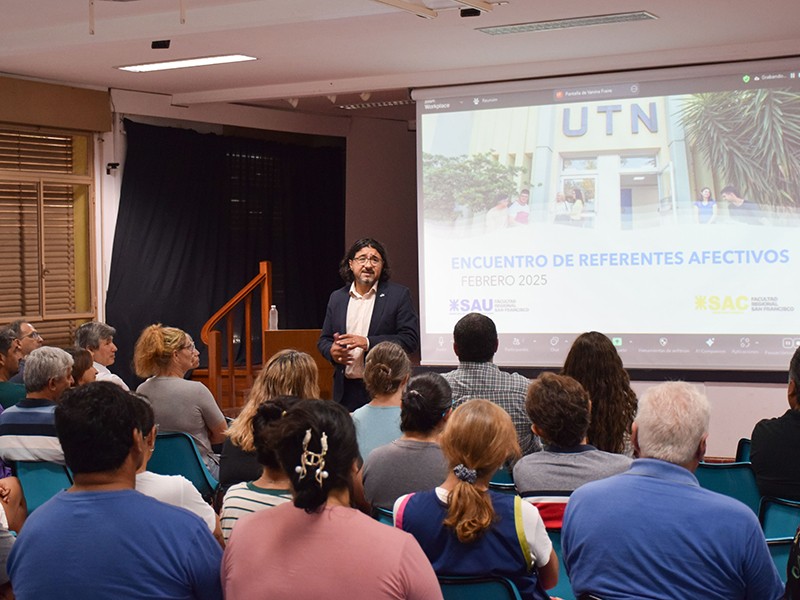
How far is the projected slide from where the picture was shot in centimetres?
644

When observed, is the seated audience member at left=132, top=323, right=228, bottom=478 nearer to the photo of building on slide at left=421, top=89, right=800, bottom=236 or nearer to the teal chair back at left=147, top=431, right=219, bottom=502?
the teal chair back at left=147, top=431, right=219, bottom=502

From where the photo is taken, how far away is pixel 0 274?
7.66 m

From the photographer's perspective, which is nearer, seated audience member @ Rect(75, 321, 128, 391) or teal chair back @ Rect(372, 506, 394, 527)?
Answer: teal chair back @ Rect(372, 506, 394, 527)

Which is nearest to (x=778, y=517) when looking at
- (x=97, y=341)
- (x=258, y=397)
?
(x=258, y=397)

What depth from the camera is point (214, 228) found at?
9359 millimetres

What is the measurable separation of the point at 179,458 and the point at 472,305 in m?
3.54

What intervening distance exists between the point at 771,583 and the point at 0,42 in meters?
6.17

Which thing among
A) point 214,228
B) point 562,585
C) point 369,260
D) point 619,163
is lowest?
point 562,585

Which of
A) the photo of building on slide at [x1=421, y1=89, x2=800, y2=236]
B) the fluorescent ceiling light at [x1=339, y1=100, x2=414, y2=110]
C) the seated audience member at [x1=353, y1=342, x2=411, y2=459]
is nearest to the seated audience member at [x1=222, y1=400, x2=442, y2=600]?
the seated audience member at [x1=353, y1=342, x2=411, y2=459]

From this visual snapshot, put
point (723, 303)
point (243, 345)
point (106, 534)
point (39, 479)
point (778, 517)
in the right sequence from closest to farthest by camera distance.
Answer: point (106, 534), point (778, 517), point (39, 479), point (723, 303), point (243, 345)

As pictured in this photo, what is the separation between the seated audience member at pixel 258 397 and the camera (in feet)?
11.1

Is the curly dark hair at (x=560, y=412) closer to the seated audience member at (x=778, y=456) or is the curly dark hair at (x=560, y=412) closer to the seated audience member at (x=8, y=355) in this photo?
the seated audience member at (x=778, y=456)

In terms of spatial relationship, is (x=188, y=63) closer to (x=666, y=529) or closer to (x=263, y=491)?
(x=263, y=491)

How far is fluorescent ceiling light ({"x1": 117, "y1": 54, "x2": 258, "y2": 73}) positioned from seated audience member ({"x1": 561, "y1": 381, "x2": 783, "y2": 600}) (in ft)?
17.2
